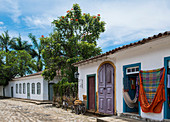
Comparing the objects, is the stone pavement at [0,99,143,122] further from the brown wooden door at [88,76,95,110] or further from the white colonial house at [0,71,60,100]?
the white colonial house at [0,71,60,100]

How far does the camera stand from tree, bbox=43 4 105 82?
16.9 meters

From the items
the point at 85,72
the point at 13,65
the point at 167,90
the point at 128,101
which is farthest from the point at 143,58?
the point at 13,65

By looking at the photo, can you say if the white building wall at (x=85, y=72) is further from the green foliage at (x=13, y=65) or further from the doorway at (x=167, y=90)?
the green foliage at (x=13, y=65)

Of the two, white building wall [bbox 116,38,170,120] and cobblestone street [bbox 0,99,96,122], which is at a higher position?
white building wall [bbox 116,38,170,120]

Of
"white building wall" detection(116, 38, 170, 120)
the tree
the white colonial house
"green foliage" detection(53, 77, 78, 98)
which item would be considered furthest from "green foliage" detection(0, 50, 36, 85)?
"white building wall" detection(116, 38, 170, 120)

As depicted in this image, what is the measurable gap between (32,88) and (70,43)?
10186 mm

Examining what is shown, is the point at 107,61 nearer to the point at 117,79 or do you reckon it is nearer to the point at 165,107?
the point at 117,79

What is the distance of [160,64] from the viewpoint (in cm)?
669

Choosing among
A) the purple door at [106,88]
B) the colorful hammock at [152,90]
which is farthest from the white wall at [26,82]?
the colorful hammock at [152,90]

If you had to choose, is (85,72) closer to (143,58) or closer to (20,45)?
(143,58)

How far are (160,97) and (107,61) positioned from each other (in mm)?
3704

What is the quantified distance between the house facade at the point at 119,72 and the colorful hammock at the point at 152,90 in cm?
13

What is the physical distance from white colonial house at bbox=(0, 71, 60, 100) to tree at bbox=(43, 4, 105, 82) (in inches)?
125

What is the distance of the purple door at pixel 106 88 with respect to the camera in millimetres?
9305
